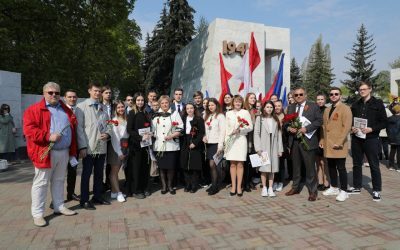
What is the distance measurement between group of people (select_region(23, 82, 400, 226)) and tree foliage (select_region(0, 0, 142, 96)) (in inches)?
462

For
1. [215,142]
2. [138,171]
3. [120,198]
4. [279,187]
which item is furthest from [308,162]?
[120,198]

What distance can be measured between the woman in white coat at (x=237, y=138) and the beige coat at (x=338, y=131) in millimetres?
1526

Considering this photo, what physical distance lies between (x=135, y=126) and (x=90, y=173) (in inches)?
49.4

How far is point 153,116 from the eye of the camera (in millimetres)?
6684

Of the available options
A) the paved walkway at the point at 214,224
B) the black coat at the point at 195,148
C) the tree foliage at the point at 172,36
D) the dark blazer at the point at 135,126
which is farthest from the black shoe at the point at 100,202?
the tree foliage at the point at 172,36

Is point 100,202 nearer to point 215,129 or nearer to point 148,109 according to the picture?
point 148,109

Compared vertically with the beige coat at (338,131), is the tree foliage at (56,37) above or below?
above

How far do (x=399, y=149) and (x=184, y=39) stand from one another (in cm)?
2581

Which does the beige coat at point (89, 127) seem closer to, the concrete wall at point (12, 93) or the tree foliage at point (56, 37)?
the concrete wall at point (12, 93)

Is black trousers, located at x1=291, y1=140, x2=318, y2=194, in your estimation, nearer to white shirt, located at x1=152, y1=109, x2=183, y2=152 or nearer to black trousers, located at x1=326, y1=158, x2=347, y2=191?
black trousers, located at x1=326, y1=158, x2=347, y2=191

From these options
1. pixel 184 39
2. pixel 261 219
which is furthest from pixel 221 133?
pixel 184 39

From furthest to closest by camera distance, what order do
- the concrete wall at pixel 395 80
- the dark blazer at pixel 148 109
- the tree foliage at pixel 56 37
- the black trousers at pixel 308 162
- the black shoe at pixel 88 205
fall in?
the concrete wall at pixel 395 80 < the tree foliage at pixel 56 37 < the dark blazer at pixel 148 109 < the black trousers at pixel 308 162 < the black shoe at pixel 88 205

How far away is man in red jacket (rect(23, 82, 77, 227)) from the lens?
4664 mm

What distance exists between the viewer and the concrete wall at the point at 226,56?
16.9 m
